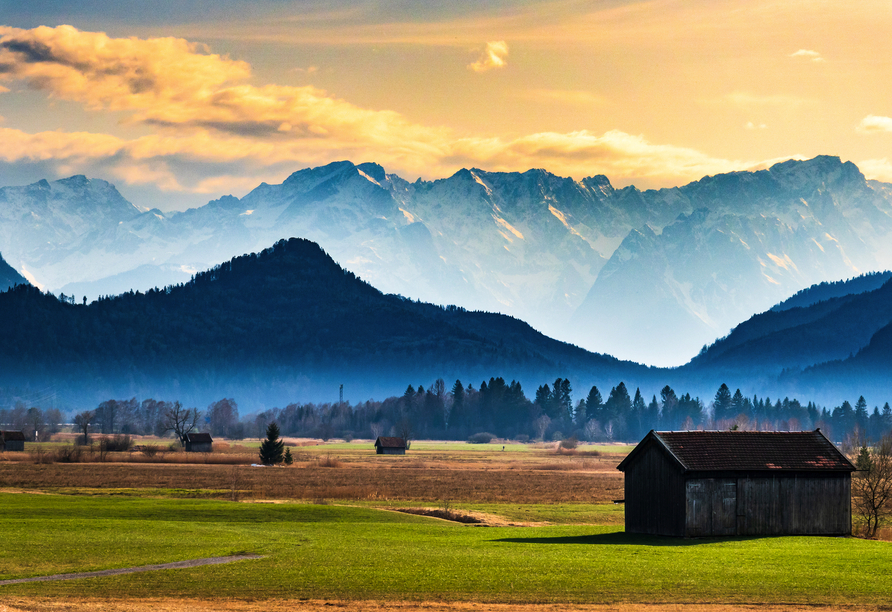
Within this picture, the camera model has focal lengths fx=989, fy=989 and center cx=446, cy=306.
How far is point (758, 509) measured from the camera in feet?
180

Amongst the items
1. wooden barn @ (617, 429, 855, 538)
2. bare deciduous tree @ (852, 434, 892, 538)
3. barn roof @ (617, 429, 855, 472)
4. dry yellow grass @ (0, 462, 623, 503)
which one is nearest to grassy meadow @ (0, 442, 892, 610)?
wooden barn @ (617, 429, 855, 538)

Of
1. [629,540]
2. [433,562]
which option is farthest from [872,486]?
[433,562]

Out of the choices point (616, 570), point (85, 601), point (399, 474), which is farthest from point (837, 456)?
point (399, 474)

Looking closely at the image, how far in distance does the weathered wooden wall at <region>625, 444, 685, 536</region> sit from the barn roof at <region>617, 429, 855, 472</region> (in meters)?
0.71

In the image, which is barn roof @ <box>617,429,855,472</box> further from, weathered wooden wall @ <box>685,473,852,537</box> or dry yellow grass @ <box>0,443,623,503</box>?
dry yellow grass @ <box>0,443,623,503</box>

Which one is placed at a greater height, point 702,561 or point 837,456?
point 837,456

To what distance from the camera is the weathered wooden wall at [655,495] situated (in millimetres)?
53875

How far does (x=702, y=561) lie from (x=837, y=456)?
17746mm

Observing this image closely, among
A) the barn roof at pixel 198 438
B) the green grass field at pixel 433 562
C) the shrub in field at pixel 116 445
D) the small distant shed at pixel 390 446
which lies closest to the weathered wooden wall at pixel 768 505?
the green grass field at pixel 433 562

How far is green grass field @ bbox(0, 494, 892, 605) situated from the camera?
36719 mm

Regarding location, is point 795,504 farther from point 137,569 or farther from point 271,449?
point 271,449

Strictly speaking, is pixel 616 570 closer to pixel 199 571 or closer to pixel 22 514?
pixel 199 571

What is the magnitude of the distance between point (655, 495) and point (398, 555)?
676 inches

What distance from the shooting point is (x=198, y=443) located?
172 meters
